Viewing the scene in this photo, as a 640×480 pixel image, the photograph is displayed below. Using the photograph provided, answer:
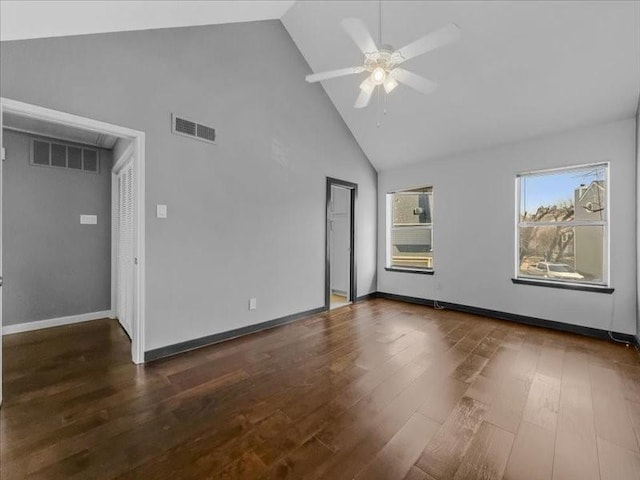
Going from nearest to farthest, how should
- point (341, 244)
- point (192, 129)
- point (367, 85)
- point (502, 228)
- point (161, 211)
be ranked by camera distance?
point (367, 85), point (161, 211), point (192, 129), point (502, 228), point (341, 244)

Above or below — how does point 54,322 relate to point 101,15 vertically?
below

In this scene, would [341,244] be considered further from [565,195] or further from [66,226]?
[66,226]

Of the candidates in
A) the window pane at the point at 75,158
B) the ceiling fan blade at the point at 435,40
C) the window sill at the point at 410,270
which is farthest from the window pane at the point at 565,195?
the window pane at the point at 75,158

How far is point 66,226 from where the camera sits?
3.66 meters

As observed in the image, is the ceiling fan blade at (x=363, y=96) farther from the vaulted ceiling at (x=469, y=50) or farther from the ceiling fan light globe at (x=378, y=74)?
the vaulted ceiling at (x=469, y=50)

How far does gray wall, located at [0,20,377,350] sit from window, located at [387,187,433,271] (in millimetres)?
1750

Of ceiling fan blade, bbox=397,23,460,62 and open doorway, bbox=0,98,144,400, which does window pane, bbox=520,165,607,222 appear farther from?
Result: open doorway, bbox=0,98,144,400

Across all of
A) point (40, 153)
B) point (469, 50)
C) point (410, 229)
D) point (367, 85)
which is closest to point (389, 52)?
point (367, 85)

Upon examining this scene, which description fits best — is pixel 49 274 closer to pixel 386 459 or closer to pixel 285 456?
pixel 285 456

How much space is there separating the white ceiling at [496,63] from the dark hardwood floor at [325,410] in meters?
2.79

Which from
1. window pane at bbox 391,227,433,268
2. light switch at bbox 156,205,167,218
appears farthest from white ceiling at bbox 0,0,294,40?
window pane at bbox 391,227,433,268

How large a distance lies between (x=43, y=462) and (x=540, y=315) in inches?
197

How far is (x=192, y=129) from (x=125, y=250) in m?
1.85

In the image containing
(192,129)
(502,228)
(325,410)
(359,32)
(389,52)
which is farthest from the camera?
(502,228)
